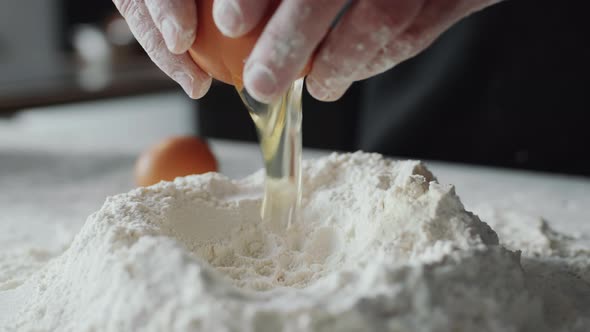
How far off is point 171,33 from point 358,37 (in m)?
0.24

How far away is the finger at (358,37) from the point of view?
0.76 meters

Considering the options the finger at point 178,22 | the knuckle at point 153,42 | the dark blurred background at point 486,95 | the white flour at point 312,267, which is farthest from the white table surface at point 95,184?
the finger at point 178,22

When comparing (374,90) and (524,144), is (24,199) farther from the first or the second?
(524,144)

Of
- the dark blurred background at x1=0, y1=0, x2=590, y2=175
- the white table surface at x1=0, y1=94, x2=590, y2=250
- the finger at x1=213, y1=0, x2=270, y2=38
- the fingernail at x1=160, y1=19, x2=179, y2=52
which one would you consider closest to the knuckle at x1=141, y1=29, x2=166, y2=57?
the fingernail at x1=160, y1=19, x2=179, y2=52

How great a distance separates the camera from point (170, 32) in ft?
2.74

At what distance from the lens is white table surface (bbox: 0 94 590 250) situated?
1.34m

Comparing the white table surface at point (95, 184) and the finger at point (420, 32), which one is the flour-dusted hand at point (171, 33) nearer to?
the finger at point (420, 32)

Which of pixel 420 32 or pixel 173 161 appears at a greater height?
pixel 420 32

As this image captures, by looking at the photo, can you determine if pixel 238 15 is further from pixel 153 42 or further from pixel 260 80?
pixel 153 42

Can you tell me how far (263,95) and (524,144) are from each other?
119 centimetres

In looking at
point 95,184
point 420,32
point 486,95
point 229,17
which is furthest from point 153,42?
point 486,95

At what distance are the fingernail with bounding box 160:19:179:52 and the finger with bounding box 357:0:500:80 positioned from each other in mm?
240

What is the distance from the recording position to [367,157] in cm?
103

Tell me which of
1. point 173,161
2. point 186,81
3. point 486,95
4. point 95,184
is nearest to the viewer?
point 186,81
